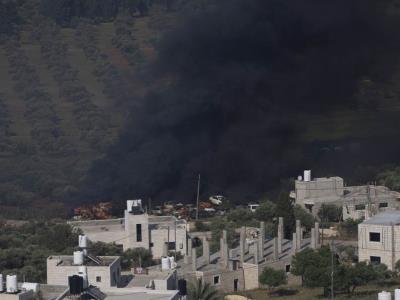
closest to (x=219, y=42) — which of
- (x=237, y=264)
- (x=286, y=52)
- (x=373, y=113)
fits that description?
(x=286, y=52)

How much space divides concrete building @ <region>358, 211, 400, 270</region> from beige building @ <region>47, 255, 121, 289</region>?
11.3 metres

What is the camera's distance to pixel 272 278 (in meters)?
45.3

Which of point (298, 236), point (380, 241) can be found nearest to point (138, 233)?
point (298, 236)

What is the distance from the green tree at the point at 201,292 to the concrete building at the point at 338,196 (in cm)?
1711

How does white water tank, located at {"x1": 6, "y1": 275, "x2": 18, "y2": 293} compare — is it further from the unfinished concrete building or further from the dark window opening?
the dark window opening

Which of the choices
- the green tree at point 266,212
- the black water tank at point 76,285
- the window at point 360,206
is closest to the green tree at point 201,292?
the black water tank at point 76,285

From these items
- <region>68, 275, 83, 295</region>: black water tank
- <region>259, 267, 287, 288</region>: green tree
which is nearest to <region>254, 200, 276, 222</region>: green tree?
<region>259, 267, 287, 288</region>: green tree

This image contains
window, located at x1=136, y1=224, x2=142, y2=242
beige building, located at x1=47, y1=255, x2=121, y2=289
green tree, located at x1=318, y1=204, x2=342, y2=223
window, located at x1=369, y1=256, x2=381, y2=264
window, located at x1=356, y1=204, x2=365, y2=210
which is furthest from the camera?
window, located at x1=356, y1=204, x2=365, y2=210

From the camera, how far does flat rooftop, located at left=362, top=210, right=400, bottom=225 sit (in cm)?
4831

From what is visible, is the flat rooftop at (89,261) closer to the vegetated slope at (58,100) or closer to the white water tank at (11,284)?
the white water tank at (11,284)

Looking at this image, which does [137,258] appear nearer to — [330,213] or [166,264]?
[166,264]

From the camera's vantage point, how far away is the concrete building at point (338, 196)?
192 feet

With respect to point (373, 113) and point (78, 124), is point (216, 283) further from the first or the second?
point (78, 124)

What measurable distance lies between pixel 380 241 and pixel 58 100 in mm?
54678
